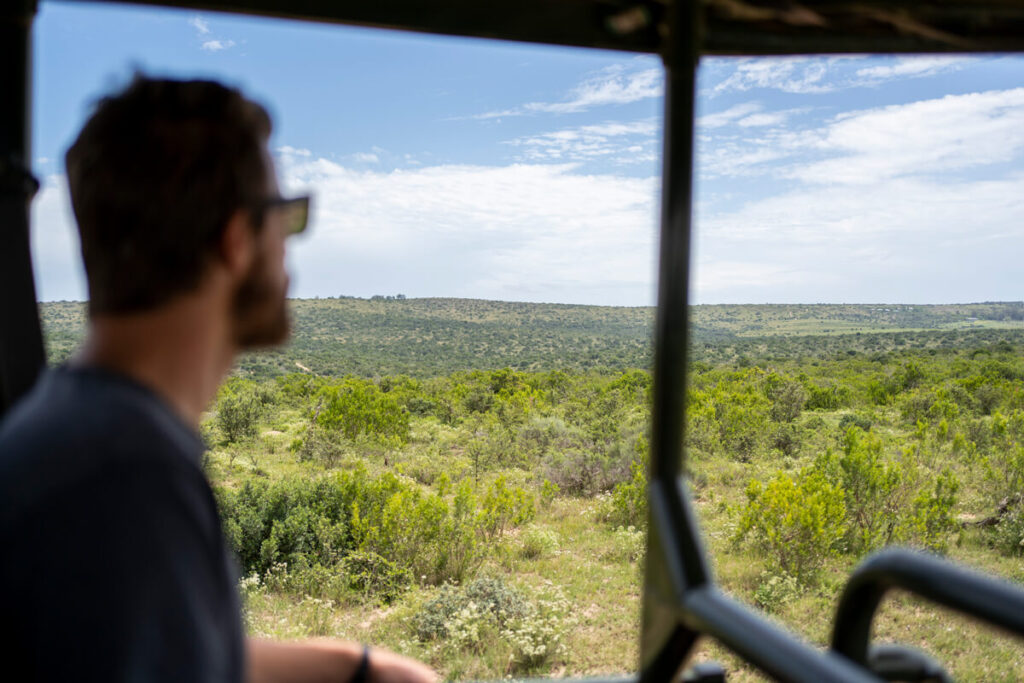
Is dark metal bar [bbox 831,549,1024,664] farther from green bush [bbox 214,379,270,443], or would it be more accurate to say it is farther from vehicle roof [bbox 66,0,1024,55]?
green bush [bbox 214,379,270,443]

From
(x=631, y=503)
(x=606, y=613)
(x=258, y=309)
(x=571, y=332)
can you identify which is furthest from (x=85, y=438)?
(x=571, y=332)

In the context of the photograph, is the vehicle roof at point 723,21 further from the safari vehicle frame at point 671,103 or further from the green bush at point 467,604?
the green bush at point 467,604

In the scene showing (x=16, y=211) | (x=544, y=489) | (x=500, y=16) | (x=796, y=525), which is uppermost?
(x=500, y=16)

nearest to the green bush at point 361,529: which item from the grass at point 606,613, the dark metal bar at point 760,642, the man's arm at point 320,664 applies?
the grass at point 606,613

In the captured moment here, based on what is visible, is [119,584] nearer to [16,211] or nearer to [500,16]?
[16,211]

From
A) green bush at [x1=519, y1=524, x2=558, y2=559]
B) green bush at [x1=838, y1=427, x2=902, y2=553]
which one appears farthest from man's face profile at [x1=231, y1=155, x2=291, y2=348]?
green bush at [x1=838, y1=427, x2=902, y2=553]

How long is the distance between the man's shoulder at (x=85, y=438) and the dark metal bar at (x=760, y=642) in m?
0.61

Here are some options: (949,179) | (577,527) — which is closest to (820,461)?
(577,527)

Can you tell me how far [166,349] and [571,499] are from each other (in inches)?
256

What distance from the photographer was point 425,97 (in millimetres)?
10922

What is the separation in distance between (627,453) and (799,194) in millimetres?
18281

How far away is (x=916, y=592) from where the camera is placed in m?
0.75

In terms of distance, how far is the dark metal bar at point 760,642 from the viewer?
2.11 ft

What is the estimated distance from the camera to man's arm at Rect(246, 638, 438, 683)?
975mm
